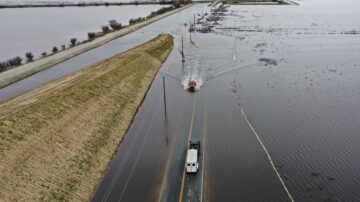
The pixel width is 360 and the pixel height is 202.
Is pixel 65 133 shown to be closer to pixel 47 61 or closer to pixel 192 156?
pixel 192 156

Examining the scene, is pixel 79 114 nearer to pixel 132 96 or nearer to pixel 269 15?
pixel 132 96

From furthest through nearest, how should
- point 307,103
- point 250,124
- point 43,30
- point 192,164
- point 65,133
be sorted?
point 43,30, point 307,103, point 250,124, point 65,133, point 192,164

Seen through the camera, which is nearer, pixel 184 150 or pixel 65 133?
pixel 65 133

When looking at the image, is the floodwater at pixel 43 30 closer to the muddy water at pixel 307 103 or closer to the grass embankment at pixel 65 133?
the grass embankment at pixel 65 133

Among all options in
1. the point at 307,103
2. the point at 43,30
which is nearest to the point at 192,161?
the point at 307,103

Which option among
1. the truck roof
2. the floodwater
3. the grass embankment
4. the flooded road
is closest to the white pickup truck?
the truck roof

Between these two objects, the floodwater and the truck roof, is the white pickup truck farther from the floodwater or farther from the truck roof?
the floodwater

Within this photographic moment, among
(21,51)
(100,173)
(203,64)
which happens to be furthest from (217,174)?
(21,51)
